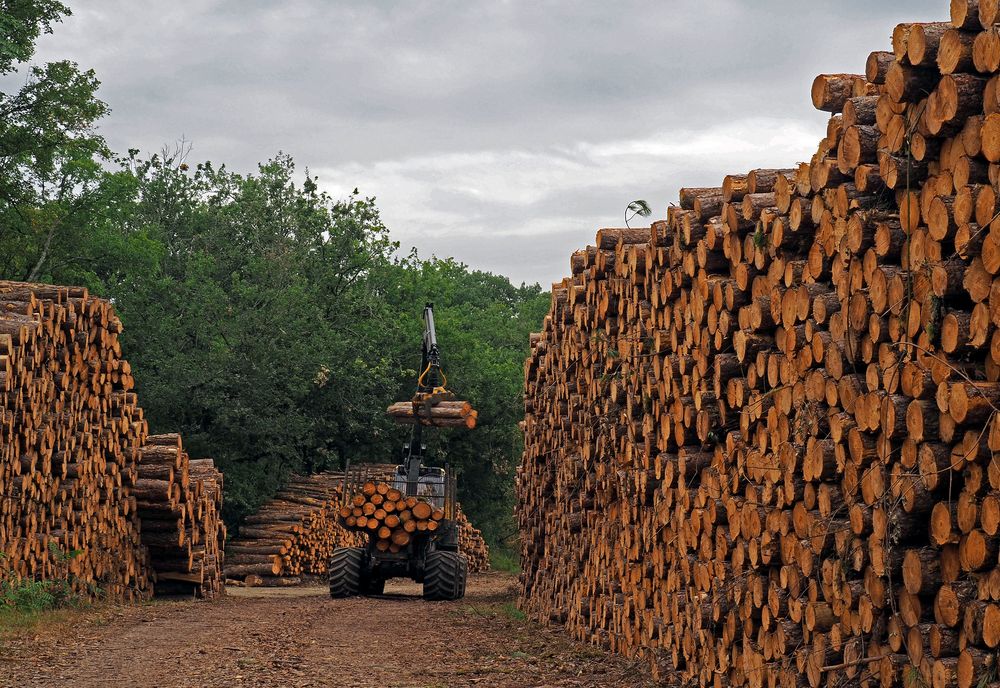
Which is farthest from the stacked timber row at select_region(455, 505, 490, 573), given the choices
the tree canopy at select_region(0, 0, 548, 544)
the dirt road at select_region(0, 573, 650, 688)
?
the dirt road at select_region(0, 573, 650, 688)

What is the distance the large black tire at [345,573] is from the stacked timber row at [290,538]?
4.63 m

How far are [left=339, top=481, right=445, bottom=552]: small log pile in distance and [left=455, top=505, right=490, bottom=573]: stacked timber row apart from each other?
985cm

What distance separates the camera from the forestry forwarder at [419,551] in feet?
58.0

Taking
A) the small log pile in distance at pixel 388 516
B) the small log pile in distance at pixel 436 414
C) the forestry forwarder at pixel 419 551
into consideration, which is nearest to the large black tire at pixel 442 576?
the forestry forwarder at pixel 419 551

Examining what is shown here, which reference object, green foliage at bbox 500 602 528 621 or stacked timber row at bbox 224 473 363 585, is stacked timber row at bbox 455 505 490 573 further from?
green foliage at bbox 500 602 528 621

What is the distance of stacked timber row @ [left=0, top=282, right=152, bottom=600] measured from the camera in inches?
491

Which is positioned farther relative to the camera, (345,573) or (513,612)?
(345,573)

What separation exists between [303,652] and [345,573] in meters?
8.00

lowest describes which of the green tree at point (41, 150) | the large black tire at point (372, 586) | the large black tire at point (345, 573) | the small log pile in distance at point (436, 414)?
the large black tire at point (372, 586)

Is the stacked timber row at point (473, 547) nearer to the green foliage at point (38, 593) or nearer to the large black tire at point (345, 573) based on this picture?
the large black tire at point (345, 573)

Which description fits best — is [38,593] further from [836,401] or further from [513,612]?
[836,401]

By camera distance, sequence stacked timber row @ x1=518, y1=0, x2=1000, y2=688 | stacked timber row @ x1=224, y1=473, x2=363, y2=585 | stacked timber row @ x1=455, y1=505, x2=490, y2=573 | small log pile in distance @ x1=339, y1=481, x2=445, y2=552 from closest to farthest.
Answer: stacked timber row @ x1=518, y1=0, x2=1000, y2=688 → small log pile in distance @ x1=339, y1=481, x2=445, y2=552 → stacked timber row @ x1=224, y1=473, x2=363, y2=585 → stacked timber row @ x1=455, y1=505, x2=490, y2=573

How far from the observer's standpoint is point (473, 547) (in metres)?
28.7

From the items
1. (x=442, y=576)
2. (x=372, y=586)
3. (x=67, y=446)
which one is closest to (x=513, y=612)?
(x=442, y=576)
